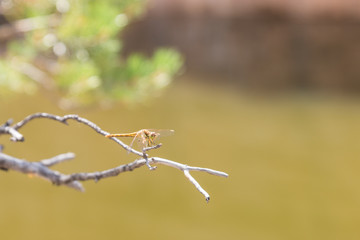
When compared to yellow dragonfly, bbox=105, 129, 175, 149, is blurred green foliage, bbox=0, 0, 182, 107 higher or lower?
higher

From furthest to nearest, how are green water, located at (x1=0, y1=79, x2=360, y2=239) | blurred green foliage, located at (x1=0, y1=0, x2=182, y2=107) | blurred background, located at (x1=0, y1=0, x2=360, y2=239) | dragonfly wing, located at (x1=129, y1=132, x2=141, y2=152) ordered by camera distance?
green water, located at (x1=0, y1=79, x2=360, y2=239) < blurred background, located at (x1=0, y1=0, x2=360, y2=239) < blurred green foliage, located at (x1=0, y1=0, x2=182, y2=107) < dragonfly wing, located at (x1=129, y1=132, x2=141, y2=152)

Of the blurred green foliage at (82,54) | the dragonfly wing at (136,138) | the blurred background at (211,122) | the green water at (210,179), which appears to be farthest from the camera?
the green water at (210,179)

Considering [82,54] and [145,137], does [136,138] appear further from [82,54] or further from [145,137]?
[82,54]

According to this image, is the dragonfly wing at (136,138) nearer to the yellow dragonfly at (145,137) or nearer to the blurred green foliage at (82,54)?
the yellow dragonfly at (145,137)

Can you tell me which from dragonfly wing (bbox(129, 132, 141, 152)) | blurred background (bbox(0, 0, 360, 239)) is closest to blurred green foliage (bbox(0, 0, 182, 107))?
blurred background (bbox(0, 0, 360, 239))

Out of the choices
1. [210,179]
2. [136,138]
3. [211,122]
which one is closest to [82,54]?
[136,138]

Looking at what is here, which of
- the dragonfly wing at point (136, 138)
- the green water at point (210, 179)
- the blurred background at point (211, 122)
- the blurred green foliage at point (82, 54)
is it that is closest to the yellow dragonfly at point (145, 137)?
the dragonfly wing at point (136, 138)

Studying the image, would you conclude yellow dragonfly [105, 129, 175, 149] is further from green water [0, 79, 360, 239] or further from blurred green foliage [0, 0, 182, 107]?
green water [0, 79, 360, 239]

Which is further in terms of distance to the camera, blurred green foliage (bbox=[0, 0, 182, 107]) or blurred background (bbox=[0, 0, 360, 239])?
blurred background (bbox=[0, 0, 360, 239])

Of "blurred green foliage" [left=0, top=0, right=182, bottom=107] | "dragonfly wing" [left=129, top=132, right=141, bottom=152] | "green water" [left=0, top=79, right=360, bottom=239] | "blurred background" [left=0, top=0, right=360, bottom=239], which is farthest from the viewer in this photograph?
"green water" [left=0, top=79, right=360, bottom=239]
